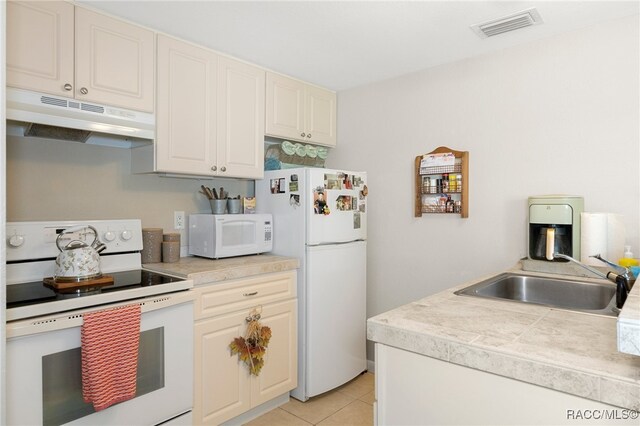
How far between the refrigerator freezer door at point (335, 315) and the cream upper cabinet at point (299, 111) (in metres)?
0.91

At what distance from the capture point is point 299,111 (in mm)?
2992

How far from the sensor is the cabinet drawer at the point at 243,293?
206 centimetres

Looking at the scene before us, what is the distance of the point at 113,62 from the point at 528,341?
2153mm

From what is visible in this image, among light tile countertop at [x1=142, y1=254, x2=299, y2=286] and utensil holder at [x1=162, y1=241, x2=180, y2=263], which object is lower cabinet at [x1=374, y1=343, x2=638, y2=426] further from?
utensil holder at [x1=162, y1=241, x2=180, y2=263]

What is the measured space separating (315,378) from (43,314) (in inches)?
64.8

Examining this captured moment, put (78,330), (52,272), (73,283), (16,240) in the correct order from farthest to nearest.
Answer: (52,272) < (16,240) < (73,283) < (78,330)

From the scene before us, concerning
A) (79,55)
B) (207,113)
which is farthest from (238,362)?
(79,55)

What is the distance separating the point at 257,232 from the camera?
2656 mm

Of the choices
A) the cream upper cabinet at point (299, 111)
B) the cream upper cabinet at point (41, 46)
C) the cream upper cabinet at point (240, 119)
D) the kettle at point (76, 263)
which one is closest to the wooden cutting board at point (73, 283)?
the kettle at point (76, 263)

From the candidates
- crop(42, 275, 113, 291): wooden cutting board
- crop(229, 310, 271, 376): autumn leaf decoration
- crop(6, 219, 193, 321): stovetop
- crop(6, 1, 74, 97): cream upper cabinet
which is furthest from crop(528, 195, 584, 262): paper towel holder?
crop(6, 1, 74, 97): cream upper cabinet

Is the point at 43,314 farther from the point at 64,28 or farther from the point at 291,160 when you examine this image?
the point at 291,160

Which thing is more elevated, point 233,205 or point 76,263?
point 233,205

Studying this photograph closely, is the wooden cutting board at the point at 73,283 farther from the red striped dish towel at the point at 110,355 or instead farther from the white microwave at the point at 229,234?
the white microwave at the point at 229,234

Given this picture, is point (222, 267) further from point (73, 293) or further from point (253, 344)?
point (73, 293)
